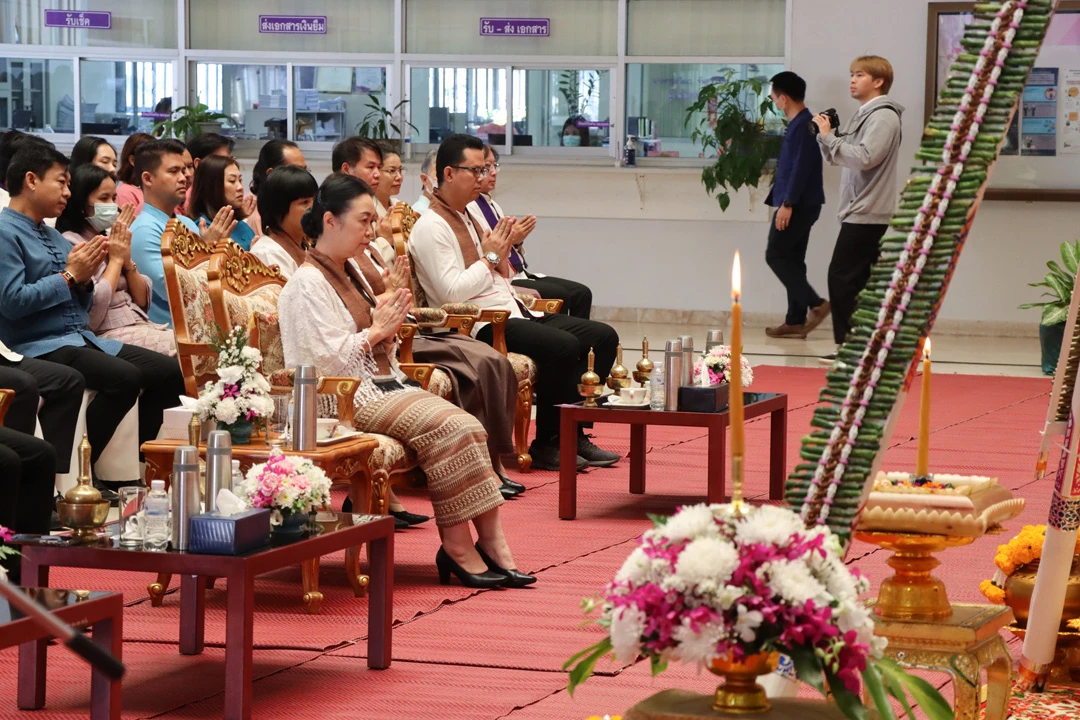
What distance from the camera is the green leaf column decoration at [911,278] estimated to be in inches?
73.5

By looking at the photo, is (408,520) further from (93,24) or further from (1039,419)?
(93,24)

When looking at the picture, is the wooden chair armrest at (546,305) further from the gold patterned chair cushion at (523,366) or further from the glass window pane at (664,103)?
the glass window pane at (664,103)

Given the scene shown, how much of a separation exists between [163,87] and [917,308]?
11.1m

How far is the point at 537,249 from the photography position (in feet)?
39.1

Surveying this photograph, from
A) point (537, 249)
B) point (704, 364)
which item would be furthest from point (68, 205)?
point (537, 249)

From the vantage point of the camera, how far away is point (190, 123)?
457 inches

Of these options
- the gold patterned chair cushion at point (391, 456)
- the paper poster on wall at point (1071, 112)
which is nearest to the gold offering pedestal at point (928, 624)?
the gold patterned chair cushion at point (391, 456)

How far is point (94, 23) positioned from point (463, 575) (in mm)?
9049

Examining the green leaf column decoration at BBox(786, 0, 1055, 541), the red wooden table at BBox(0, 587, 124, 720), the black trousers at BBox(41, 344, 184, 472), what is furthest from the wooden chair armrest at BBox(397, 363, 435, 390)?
the green leaf column decoration at BBox(786, 0, 1055, 541)

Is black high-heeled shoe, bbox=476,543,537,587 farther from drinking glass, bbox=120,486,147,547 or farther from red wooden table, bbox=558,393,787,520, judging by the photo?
drinking glass, bbox=120,486,147,547

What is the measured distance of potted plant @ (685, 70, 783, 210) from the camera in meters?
11.0

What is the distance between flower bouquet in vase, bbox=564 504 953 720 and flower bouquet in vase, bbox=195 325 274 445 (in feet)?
8.26

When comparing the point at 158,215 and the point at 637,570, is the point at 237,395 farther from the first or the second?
the point at 637,570

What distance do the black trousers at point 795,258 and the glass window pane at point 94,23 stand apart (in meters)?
4.90
